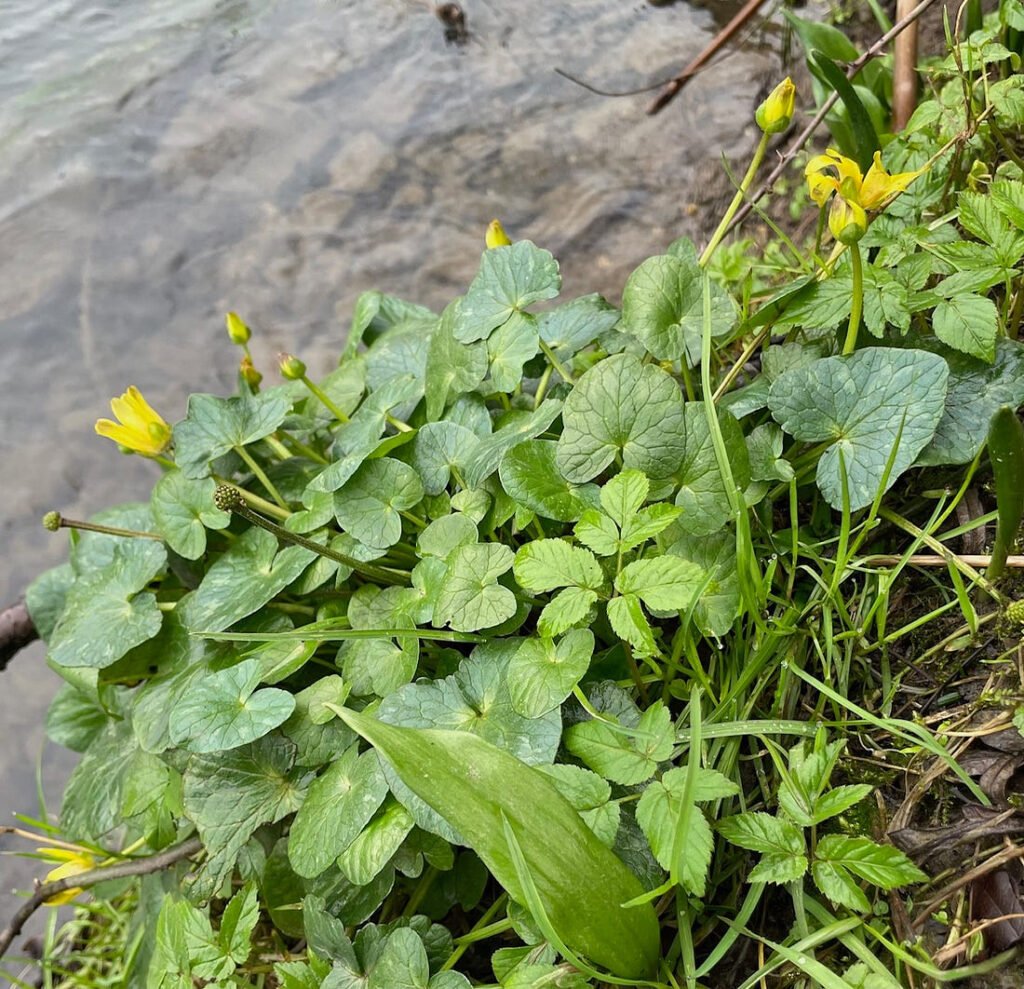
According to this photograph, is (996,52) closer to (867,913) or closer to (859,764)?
(859,764)

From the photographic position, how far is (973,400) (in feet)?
3.31

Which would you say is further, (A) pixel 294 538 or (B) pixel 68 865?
(B) pixel 68 865

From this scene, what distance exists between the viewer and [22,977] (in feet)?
5.62

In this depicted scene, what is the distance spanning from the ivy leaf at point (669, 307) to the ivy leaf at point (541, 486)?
225mm

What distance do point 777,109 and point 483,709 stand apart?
0.96 m

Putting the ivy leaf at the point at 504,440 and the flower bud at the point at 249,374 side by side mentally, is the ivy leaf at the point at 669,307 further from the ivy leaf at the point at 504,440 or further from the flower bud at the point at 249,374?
the flower bud at the point at 249,374

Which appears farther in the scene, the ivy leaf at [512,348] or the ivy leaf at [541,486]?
the ivy leaf at [512,348]

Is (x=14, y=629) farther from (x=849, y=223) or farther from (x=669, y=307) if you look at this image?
(x=849, y=223)

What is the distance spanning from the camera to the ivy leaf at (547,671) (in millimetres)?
908

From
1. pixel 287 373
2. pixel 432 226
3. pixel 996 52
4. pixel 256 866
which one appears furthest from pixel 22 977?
pixel 996 52

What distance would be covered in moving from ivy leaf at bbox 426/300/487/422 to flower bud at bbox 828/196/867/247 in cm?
54

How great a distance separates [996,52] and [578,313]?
75 centimetres

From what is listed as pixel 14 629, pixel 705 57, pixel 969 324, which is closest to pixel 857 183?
pixel 969 324

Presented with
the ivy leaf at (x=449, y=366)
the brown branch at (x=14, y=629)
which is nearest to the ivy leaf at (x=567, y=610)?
the ivy leaf at (x=449, y=366)
